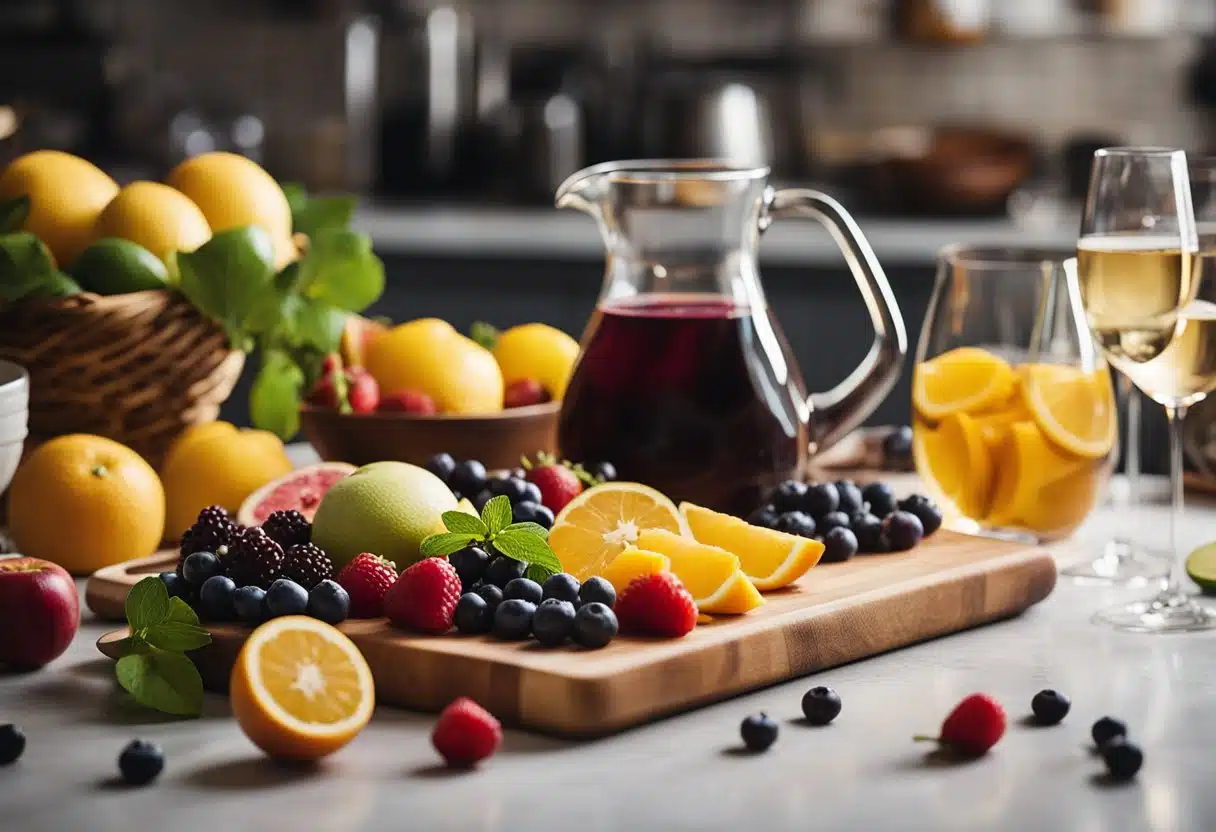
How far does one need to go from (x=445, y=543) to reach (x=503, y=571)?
0.14 feet

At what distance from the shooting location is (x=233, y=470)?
146 centimetres

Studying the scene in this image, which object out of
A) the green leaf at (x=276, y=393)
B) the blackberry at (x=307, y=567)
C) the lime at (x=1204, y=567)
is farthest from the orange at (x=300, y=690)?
the lime at (x=1204, y=567)

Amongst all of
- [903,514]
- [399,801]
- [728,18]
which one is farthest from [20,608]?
[728,18]

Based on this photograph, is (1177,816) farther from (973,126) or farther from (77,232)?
(973,126)

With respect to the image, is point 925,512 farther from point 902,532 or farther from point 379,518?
point 379,518

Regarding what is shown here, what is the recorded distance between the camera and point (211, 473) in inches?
57.4

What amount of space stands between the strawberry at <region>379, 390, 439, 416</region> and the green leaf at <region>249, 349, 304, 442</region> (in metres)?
0.08

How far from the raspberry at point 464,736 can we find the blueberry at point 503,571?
19 centimetres

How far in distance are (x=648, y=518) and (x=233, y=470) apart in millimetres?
423

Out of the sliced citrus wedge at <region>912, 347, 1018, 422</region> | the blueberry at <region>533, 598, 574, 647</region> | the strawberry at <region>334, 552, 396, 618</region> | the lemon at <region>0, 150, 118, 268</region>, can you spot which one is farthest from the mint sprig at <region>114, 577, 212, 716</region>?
the sliced citrus wedge at <region>912, 347, 1018, 422</region>

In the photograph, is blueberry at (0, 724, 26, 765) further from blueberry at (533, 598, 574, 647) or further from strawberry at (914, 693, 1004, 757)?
strawberry at (914, 693, 1004, 757)

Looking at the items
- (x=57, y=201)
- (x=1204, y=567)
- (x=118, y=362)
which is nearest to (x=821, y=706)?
(x=1204, y=567)

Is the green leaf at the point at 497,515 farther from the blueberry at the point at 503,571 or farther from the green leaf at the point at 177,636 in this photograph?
the green leaf at the point at 177,636

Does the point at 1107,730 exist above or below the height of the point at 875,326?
below
